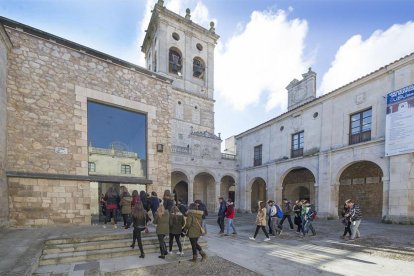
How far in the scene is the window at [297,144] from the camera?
17.9 meters

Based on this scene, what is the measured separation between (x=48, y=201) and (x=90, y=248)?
2.66 meters

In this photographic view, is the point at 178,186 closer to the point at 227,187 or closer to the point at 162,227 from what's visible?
the point at 227,187

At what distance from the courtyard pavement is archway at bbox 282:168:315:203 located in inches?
478

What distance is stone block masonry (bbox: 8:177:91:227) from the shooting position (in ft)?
22.3

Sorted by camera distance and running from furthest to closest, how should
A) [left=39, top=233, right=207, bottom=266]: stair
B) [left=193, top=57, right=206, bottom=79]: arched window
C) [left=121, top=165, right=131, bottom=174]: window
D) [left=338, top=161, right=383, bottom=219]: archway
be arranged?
[left=193, top=57, right=206, bottom=79]: arched window → [left=338, top=161, right=383, bottom=219]: archway → [left=121, top=165, right=131, bottom=174]: window → [left=39, top=233, right=207, bottom=266]: stair

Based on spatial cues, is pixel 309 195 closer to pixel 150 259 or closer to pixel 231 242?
pixel 231 242

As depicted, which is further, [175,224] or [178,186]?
[178,186]

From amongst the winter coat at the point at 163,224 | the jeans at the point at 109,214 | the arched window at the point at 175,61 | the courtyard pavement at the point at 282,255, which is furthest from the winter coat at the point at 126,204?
the arched window at the point at 175,61

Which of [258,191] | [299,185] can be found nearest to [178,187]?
[258,191]

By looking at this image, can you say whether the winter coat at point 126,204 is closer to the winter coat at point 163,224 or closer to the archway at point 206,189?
the winter coat at point 163,224

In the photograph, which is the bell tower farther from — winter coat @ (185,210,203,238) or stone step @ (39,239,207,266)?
winter coat @ (185,210,203,238)

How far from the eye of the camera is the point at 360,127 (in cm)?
1409

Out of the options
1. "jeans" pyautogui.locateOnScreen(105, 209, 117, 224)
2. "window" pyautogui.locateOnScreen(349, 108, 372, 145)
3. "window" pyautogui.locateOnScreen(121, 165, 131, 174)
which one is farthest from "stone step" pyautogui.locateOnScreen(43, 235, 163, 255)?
"window" pyautogui.locateOnScreen(349, 108, 372, 145)

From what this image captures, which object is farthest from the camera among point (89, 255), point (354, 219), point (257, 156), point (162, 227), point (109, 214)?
point (257, 156)
